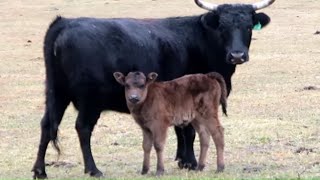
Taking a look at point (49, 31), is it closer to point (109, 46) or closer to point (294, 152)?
→ point (109, 46)

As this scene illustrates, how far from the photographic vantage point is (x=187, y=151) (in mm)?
12453

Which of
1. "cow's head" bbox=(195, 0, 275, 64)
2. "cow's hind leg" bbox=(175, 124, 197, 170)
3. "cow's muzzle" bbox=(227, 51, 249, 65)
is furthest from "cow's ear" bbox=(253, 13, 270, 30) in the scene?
"cow's hind leg" bbox=(175, 124, 197, 170)

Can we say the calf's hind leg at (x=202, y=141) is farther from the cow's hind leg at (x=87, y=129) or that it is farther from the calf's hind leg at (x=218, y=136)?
the cow's hind leg at (x=87, y=129)

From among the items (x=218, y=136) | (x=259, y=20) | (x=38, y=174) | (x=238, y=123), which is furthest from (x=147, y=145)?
(x=238, y=123)

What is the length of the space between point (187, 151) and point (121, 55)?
197cm

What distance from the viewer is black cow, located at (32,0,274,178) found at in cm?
1104

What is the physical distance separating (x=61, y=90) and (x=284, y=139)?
4685mm

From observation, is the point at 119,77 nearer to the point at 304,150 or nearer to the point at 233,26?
the point at 233,26

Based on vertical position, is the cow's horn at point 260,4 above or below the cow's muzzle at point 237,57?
above

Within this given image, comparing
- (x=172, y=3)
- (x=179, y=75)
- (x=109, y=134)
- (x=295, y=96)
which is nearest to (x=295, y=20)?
(x=172, y=3)

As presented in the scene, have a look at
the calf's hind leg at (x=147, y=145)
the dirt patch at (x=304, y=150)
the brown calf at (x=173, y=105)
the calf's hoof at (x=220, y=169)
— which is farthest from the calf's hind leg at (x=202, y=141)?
the dirt patch at (x=304, y=150)

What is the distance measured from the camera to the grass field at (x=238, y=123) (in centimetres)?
1220

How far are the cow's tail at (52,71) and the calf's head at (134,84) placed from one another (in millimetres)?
925

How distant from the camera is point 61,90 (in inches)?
446
